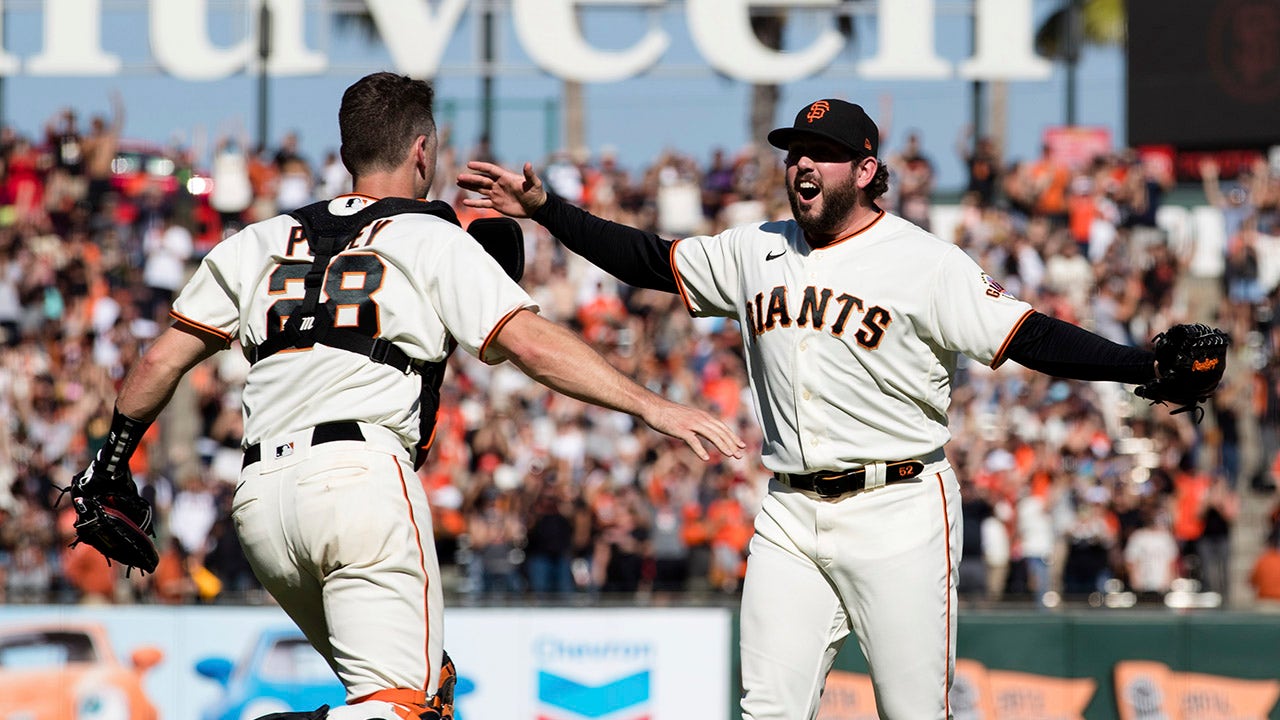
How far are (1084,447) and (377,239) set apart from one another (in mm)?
11776

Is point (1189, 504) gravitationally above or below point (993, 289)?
below

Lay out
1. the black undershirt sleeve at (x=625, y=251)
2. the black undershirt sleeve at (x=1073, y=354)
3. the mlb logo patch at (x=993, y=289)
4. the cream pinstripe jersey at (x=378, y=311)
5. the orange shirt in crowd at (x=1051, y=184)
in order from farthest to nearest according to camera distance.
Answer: the orange shirt in crowd at (x=1051, y=184) → the black undershirt sleeve at (x=625, y=251) → the mlb logo patch at (x=993, y=289) → the black undershirt sleeve at (x=1073, y=354) → the cream pinstripe jersey at (x=378, y=311)

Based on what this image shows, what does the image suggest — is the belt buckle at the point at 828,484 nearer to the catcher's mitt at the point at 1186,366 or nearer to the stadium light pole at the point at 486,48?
the catcher's mitt at the point at 1186,366

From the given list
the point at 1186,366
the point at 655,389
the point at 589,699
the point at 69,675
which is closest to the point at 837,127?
the point at 1186,366

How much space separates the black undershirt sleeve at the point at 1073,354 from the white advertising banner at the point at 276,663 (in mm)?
6443

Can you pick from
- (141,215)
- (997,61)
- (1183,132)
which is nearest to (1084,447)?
(1183,132)

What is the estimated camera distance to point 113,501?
5016 millimetres

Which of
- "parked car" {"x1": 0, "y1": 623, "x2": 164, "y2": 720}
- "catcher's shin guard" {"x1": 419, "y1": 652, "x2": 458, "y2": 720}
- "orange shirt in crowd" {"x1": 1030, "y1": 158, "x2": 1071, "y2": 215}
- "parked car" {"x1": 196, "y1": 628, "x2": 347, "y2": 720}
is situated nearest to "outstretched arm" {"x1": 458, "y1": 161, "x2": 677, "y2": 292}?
"catcher's shin guard" {"x1": 419, "y1": 652, "x2": 458, "y2": 720}

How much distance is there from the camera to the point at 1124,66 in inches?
805

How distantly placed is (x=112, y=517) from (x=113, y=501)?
5cm

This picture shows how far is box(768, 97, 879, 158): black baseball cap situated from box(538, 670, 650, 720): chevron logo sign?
637 cm

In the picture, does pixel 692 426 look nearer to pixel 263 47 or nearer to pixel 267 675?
pixel 267 675

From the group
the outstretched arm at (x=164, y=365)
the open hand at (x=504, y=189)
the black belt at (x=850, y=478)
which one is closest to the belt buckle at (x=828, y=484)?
the black belt at (x=850, y=478)

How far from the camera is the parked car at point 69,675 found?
1095cm
